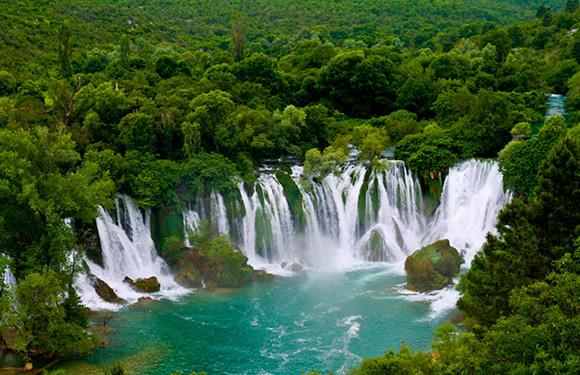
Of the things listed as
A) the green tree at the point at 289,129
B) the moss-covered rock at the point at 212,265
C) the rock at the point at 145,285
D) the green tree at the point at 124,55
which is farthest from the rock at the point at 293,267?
the green tree at the point at 124,55

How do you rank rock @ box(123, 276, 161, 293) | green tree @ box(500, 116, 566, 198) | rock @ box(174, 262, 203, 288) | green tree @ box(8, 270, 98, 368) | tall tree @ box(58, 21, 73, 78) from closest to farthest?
green tree @ box(8, 270, 98, 368) < rock @ box(123, 276, 161, 293) < rock @ box(174, 262, 203, 288) < green tree @ box(500, 116, 566, 198) < tall tree @ box(58, 21, 73, 78)

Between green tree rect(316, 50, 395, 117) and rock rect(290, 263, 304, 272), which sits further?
green tree rect(316, 50, 395, 117)

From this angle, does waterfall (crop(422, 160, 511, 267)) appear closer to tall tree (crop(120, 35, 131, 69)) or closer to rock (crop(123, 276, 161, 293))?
rock (crop(123, 276, 161, 293))

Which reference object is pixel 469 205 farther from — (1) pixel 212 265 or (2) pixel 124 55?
(2) pixel 124 55

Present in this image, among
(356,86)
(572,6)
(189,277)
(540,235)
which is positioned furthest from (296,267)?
(572,6)

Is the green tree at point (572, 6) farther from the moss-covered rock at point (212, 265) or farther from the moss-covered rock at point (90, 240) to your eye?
the moss-covered rock at point (90, 240)

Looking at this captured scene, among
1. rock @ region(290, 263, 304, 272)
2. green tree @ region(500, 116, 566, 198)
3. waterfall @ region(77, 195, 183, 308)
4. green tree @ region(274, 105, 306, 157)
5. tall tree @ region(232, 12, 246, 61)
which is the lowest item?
rock @ region(290, 263, 304, 272)

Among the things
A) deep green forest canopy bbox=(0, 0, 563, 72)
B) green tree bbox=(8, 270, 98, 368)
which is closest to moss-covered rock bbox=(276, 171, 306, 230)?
green tree bbox=(8, 270, 98, 368)
